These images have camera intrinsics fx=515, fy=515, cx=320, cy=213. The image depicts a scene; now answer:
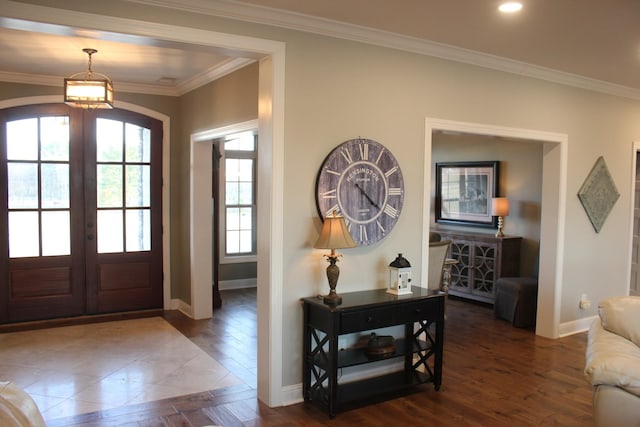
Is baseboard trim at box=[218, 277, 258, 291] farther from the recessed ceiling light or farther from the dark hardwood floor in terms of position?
the recessed ceiling light

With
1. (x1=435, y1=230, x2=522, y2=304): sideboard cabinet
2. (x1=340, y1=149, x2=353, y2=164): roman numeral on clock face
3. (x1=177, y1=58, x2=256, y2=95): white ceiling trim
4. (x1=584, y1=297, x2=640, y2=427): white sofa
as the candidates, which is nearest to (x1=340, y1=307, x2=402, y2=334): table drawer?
(x1=340, y1=149, x2=353, y2=164): roman numeral on clock face

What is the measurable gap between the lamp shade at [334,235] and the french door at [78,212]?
11.0ft

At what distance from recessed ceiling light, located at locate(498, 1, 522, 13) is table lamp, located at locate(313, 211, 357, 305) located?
167 centimetres

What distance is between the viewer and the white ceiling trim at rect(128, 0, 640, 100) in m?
3.16

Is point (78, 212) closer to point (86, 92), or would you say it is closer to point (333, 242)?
point (86, 92)

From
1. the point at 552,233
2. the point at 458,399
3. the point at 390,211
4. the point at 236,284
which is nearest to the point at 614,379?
the point at 458,399

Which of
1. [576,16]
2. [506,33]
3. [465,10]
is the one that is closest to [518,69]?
[506,33]

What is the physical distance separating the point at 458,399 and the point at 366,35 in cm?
275

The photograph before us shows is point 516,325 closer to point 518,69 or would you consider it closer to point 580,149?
point 580,149

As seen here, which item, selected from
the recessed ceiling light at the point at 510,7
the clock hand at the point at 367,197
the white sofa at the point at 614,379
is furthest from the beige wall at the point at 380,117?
the white sofa at the point at 614,379

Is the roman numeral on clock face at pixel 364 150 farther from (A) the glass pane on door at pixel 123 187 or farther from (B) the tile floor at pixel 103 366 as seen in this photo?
(A) the glass pane on door at pixel 123 187

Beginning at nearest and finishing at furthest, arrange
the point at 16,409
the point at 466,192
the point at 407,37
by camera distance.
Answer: the point at 16,409 < the point at 407,37 < the point at 466,192

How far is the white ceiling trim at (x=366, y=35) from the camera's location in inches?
125

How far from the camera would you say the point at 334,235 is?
3.43 meters
